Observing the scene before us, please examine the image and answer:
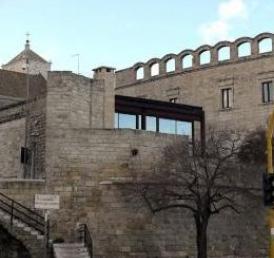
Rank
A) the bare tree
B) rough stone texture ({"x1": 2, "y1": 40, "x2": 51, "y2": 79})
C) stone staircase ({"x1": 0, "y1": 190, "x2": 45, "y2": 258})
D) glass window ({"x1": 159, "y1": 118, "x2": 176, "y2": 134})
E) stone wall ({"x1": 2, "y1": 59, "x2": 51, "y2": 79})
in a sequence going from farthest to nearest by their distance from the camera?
1. rough stone texture ({"x1": 2, "y1": 40, "x2": 51, "y2": 79})
2. stone wall ({"x1": 2, "y1": 59, "x2": 51, "y2": 79})
3. glass window ({"x1": 159, "y1": 118, "x2": 176, "y2": 134})
4. the bare tree
5. stone staircase ({"x1": 0, "y1": 190, "x2": 45, "y2": 258})

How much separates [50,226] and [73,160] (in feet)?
11.2

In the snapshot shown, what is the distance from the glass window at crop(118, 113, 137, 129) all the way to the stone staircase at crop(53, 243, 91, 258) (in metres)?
12.8

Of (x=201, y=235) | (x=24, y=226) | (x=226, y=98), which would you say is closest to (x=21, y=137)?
(x=24, y=226)

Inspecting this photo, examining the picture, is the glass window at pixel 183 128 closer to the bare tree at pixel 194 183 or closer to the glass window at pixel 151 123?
the glass window at pixel 151 123

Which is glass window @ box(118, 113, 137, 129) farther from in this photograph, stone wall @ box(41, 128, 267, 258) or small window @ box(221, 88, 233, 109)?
small window @ box(221, 88, 233, 109)

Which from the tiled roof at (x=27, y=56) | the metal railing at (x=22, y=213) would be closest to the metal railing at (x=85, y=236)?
the metal railing at (x=22, y=213)

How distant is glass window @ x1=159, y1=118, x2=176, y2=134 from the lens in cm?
4212

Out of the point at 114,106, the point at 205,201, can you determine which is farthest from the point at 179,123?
the point at 205,201

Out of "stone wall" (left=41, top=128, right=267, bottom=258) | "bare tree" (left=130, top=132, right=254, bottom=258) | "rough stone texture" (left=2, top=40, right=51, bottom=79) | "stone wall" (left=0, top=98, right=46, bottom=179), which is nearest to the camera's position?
"bare tree" (left=130, top=132, right=254, bottom=258)

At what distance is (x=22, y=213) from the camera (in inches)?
1184

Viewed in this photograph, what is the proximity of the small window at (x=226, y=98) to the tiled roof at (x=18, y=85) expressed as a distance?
16712 mm

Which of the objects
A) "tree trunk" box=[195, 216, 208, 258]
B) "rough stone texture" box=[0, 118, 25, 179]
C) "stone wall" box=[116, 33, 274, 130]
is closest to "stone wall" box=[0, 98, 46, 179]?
"rough stone texture" box=[0, 118, 25, 179]

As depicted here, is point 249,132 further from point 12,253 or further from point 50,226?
point 12,253

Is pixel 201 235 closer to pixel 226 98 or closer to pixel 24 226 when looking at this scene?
pixel 24 226
